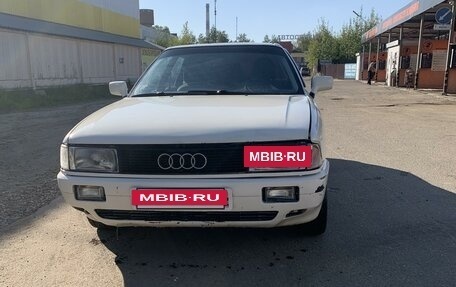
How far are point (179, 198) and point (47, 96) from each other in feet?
58.1

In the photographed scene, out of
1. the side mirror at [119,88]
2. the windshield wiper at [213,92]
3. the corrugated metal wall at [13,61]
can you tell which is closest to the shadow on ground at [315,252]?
the windshield wiper at [213,92]

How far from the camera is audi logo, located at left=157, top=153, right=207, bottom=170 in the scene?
2.91m

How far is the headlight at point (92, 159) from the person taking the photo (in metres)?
3.00

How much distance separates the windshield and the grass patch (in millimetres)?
12326

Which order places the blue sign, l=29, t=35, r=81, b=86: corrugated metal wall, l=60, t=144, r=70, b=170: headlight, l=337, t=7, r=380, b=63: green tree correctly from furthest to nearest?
l=337, t=7, r=380, b=63: green tree < l=29, t=35, r=81, b=86: corrugated metal wall < the blue sign < l=60, t=144, r=70, b=170: headlight

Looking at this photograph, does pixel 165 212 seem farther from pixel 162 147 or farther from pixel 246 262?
pixel 246 262

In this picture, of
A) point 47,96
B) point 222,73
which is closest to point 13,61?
point 47,96

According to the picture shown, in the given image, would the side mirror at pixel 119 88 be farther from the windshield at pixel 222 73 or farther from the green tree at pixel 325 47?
the green tree at pixel 325 47

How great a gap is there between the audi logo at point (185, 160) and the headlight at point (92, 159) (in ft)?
1.16

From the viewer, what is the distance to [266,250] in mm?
3482

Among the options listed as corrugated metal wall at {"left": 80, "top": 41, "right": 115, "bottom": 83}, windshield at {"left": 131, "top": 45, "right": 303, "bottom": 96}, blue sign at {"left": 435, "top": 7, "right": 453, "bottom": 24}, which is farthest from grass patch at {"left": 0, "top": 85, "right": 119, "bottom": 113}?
blue sign at {"left": 435, "top": 7, "right": 453, "bottom": 24}

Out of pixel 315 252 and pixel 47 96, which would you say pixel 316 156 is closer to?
pixel 315 252

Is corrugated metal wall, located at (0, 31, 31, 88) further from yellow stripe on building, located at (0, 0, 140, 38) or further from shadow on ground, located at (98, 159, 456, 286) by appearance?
shadow on ground, located at (98, 159, 456, 286)

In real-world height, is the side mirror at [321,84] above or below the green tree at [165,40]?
below
